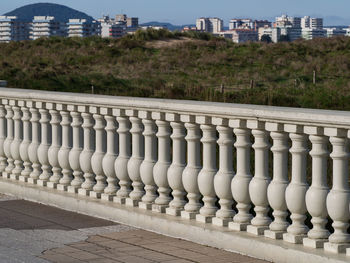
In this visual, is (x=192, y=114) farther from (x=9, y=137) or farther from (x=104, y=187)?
(x=9, y=137)

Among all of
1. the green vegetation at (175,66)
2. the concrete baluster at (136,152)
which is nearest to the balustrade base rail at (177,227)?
the concrete baluster at (136,152)

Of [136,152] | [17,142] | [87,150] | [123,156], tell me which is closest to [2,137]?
[17,142]

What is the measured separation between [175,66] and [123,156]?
158ft

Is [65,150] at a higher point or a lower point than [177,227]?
higher

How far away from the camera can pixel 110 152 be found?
6.68 metres

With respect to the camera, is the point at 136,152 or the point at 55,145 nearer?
the point at 136,152

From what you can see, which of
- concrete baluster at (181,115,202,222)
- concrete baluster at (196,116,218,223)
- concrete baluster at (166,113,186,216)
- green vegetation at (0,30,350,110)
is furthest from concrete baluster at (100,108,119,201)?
green vegetation at (0,30,350,110)

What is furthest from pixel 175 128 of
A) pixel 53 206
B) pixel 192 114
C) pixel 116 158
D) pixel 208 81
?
pixel 208 81

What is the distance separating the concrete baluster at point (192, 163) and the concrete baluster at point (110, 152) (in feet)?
3.02

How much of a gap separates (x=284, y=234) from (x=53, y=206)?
2740mm

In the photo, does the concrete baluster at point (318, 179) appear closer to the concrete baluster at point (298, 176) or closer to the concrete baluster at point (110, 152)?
the concrete baluster at point (298, 176)

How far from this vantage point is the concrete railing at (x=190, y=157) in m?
4.88

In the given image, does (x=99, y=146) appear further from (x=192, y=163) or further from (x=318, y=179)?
(x=318, y=179)

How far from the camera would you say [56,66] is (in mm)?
52219
